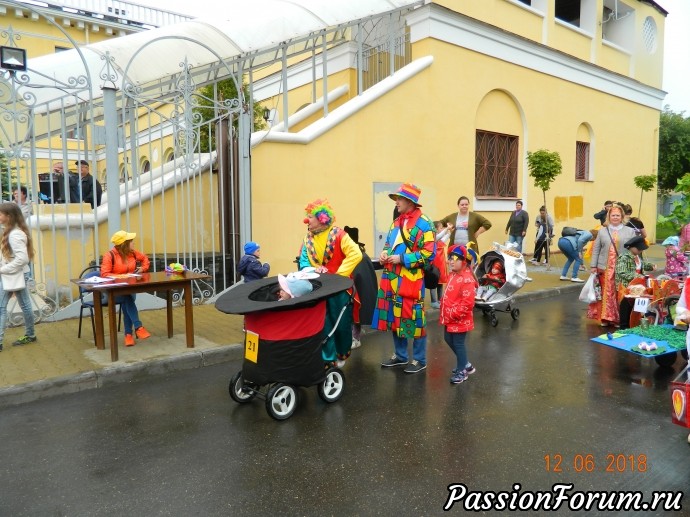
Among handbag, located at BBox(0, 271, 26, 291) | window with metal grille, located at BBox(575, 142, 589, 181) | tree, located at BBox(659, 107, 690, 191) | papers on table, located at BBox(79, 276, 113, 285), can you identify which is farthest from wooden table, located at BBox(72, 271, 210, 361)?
tree, located at BBox(659, 107, 690, 191)

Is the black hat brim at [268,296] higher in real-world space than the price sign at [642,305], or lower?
higher

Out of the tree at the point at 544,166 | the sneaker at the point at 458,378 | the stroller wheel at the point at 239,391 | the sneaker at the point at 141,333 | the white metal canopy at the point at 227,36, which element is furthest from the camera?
the tree at the point at 544,166

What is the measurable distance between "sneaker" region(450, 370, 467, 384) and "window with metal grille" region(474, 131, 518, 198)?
10.1 m

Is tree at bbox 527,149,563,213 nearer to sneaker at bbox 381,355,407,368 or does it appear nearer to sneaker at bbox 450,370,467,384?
sneaker at bbox 381,355,407,368

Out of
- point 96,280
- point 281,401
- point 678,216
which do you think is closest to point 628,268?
point 678,216

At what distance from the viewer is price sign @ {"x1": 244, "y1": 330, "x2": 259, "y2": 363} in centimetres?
437

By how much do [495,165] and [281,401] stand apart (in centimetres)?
1257

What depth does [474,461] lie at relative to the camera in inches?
147

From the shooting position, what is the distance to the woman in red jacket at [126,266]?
6320mm

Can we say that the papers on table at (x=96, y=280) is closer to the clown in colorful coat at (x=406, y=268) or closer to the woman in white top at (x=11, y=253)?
the woman in white top at (x=11, y=253)

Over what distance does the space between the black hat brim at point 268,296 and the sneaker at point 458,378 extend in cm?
167

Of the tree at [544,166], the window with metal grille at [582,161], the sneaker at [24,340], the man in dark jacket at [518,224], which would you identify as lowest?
the sneaker at [24,340]

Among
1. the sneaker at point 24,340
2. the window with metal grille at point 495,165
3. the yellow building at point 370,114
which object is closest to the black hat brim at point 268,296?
the sneaker at point 24,340

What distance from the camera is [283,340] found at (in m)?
4.35
